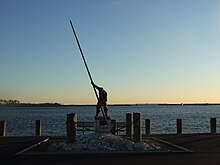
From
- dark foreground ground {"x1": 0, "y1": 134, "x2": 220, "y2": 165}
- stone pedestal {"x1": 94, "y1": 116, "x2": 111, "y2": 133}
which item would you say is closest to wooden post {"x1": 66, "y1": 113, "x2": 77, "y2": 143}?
stone pedestal {"x1": 94, "y1": 116, "x2": 111, "y2": 133}

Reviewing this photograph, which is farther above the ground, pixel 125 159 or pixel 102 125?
pixel 102 125

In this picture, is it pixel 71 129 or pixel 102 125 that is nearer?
pixel 71 129

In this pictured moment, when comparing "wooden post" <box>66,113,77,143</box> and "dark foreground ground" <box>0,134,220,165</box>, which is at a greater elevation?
"wooden post" <box>66,113,77,143</box>

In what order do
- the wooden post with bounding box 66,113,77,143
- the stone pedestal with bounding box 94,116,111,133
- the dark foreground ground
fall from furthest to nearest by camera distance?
the stone pedestal with bounding box 94,116,111,133 < the wooden post with bounding box 66,113,77,143 < the dark foreground ground

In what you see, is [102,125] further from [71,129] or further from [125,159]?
[125,159]

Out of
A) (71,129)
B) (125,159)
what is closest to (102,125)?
(71,129)

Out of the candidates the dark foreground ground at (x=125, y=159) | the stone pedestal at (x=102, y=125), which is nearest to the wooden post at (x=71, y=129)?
the stone pedestal at (x=102, y=125)

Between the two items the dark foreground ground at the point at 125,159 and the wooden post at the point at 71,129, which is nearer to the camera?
the dark foreground ground at the point at 125,159

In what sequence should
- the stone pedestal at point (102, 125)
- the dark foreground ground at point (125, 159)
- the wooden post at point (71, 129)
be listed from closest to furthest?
1. the dark foreground ground at point (125, 159)
2. the wooden post at point (71, 129)
3. the stone pedestal at point (102, 125)

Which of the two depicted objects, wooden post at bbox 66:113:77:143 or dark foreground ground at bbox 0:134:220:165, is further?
wooden post at bbox 66:113:77:143

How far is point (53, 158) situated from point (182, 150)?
4950 millimetres

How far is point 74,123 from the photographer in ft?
54.5

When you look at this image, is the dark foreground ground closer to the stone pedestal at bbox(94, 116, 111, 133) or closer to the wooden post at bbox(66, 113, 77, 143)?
the wooden post at bbox(66, 113, 77, 143)

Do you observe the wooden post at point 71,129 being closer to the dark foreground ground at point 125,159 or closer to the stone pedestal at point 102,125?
the stone pedestal at point 102,125
